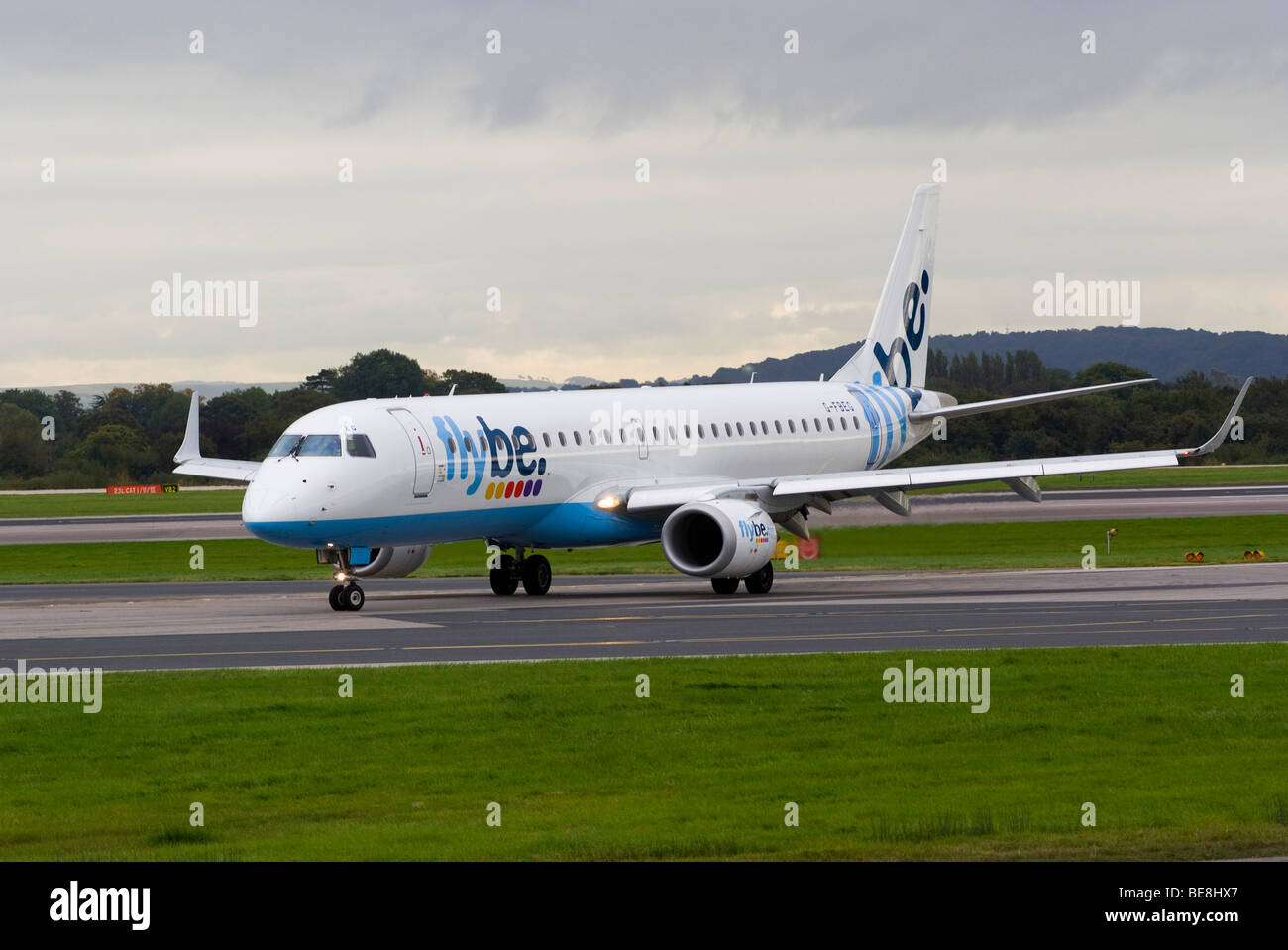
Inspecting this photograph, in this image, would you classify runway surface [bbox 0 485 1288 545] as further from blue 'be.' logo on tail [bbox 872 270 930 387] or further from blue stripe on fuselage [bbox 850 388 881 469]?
blue 'be.' logo on tail [bbox 872 270 930 387]

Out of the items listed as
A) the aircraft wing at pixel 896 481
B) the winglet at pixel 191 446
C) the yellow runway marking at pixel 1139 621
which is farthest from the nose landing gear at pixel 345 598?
the yellow runway marking at pixel 1139 621

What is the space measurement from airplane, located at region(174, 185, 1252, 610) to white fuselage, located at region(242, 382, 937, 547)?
41mm

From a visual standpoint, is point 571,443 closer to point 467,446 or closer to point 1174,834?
point 467,446

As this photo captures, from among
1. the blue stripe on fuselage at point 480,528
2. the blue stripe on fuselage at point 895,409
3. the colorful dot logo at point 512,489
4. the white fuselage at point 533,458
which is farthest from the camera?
the blue stripe on fuselage at point 895,409

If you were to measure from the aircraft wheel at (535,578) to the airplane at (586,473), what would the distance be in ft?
0.11

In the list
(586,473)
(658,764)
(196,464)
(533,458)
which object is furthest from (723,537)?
(658,764)

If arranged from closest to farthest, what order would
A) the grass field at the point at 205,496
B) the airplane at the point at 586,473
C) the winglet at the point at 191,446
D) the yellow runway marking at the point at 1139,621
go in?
Answer: the yellow runway marking at the point at 1139,621
the airplane at the point at 586,473
the winglet at the point at 191,446
the grass field at the point at 205,496

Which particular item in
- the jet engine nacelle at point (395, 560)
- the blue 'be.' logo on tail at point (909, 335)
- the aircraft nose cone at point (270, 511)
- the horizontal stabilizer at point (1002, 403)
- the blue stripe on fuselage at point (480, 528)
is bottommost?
the jet engine nacelle at point (395, 560)

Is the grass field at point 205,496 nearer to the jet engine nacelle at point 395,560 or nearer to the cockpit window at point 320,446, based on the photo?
the jet engine nacelle at point 395,560

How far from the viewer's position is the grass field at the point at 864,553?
171 ft

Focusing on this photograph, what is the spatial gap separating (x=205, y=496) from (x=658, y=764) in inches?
3936

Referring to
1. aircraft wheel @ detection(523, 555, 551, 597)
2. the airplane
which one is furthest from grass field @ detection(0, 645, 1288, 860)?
aircraft wheel @ detection(523, 555, 551, 597)

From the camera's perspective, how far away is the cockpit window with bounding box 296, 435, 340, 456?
37.5 m
